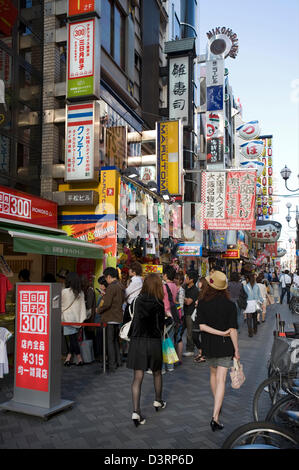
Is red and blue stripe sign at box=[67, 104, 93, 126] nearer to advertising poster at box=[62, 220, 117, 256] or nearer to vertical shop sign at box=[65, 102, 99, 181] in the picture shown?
vertical shop sign at box=[65, 102, 99, 181]

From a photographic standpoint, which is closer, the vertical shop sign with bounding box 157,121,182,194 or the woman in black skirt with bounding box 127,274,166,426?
the woman in black skirt with bounding box 127,274,166,426

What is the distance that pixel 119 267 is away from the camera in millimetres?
12305

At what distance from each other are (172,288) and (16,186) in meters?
6.07

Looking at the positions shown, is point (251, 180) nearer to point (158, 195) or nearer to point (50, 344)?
point (158, 195)

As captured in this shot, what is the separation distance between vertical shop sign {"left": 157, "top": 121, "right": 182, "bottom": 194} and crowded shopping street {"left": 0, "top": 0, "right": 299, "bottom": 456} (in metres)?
0.07

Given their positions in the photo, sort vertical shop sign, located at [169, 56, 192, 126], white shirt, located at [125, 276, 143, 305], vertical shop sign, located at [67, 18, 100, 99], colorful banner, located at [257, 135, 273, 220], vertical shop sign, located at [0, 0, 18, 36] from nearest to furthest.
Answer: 1. white shirt, located at [125, 276, 143, 305]
2. vertical shop sign, located at [0, 0, 18, 36]
3. vertical shop sign, located at [67, 18, 100, 99]
4. vertical shop sign, located at [169, 56, 192, 126]
5. colorful banner, located at [257, 135, 273, 220]

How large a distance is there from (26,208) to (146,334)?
6639 mm

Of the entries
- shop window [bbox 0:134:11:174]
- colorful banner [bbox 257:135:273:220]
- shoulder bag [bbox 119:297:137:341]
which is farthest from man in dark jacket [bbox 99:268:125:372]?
colorful banner [bbox 257:135:273:220]

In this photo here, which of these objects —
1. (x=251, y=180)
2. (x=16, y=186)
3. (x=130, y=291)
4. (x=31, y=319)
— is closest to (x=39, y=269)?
(x=16, y=186)

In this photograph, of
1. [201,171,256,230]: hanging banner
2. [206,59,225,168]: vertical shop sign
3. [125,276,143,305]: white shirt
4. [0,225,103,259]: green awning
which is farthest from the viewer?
[206,59,225,168]: vertical shop sign

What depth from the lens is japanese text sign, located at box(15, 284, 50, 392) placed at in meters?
5.38

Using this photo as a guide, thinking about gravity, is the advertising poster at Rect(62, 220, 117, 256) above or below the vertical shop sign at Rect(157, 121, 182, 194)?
below

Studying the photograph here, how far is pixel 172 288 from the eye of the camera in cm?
841

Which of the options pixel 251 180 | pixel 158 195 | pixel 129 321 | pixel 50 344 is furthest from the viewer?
pixel 251 180
